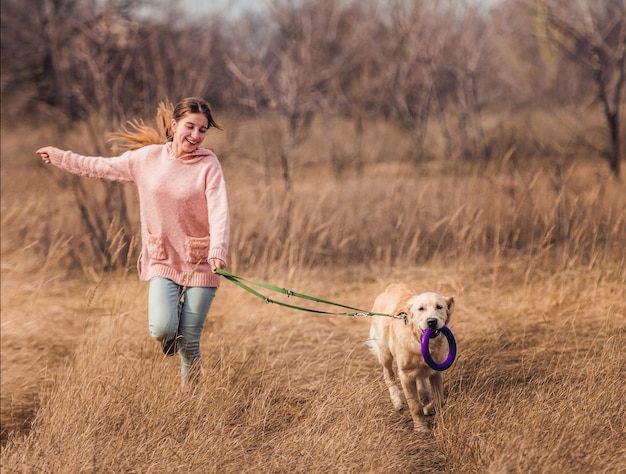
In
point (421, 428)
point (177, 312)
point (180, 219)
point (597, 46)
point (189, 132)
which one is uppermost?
point (597, 46)

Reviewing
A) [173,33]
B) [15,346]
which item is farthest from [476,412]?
[173,33]

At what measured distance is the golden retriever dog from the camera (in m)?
3.26

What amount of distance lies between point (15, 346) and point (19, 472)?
2478 millimetres

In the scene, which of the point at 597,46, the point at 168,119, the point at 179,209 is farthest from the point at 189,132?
the point at 597,46

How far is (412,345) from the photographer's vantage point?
3.42 m

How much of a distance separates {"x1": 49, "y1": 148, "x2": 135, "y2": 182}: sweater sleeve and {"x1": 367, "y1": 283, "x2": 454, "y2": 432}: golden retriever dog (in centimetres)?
151

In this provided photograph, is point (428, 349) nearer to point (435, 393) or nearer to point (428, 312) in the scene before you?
point (428, 312)

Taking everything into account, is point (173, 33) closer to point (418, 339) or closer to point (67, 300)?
point (67, 300)

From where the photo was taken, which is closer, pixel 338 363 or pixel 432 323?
pixel 432 323

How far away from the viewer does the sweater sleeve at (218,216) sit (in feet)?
10.8

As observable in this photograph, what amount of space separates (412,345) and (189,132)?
147 centimetres

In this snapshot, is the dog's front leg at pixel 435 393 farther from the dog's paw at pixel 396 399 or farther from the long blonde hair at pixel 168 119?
the long blonde hair at pixel 168 119

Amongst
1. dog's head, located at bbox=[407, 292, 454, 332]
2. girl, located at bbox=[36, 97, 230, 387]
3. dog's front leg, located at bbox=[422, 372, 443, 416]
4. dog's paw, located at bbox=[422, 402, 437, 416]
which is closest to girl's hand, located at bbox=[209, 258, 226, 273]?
girl, located at bbox=[36, 97, 230, 387]

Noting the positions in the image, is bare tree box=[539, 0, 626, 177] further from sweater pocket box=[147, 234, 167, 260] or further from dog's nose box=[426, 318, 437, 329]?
sweater pocket box=[147, 234, 167, 260]
